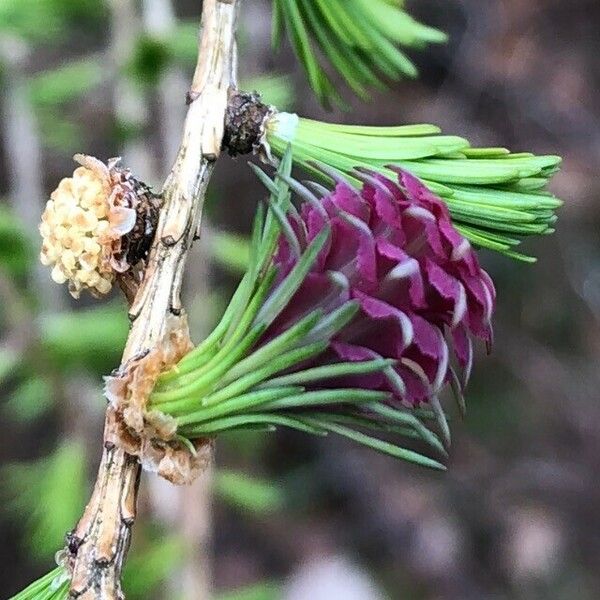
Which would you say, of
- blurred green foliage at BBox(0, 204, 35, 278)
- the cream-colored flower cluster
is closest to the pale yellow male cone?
the cream-colored flower cluster

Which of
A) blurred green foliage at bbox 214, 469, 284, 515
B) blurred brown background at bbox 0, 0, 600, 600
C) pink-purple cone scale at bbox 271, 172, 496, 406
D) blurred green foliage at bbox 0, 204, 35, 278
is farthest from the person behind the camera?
blurred brown background at bbox 0, 0, 600, 600

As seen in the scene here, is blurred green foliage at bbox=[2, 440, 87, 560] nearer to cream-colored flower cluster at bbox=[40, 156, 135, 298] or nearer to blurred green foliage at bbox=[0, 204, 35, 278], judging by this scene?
blurred green foliage at bbox=[0, 204, 35, 278]

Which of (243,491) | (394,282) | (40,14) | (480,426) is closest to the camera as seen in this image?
(394,282)

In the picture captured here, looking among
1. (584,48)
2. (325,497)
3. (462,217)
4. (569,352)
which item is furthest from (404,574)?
(462,217)

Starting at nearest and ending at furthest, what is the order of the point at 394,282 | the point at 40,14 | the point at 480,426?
the point at 394,282 → the point at 40,14 → the point at 480,426

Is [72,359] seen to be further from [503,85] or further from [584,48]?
[584,48]

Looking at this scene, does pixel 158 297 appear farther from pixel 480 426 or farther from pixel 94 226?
pixel 480 426

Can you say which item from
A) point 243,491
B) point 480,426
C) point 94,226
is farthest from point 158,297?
point 480,426
